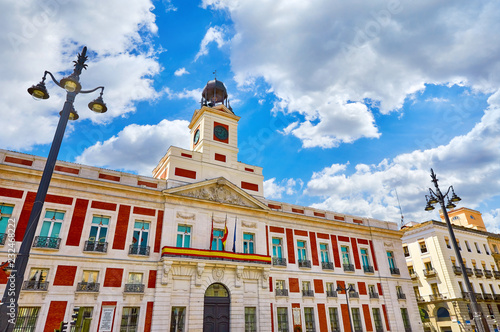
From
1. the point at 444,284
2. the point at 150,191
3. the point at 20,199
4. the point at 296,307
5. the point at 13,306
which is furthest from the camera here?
the point at 444,284

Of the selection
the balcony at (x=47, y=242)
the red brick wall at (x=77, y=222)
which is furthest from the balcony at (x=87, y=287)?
the balcony at (x=47, y=242)

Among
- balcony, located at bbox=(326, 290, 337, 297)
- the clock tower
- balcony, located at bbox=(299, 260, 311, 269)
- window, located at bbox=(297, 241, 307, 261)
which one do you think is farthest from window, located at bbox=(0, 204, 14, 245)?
balcony, located at bbox=(326, 290, 337, 297)

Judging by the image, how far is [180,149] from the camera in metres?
26.3

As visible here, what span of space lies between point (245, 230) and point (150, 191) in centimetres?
816

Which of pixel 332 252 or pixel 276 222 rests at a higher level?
pixel 276 222

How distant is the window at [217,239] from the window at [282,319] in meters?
6.79

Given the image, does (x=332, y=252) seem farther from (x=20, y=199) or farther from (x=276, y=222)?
(x=20, y=199)

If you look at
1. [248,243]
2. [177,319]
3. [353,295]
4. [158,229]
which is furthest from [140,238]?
[353,295]

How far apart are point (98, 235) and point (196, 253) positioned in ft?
21.2

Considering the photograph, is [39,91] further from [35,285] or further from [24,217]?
[35,285]

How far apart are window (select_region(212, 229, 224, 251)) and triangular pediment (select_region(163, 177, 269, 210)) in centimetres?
234

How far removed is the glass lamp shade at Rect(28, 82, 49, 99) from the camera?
9.41 metres

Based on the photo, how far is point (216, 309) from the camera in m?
22.2

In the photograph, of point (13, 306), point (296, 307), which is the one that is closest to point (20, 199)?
point (13, 306)
